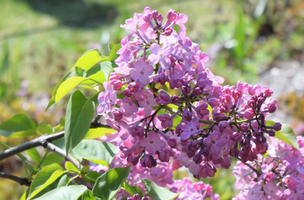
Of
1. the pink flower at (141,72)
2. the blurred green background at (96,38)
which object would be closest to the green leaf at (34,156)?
the pink flower at (141,72)

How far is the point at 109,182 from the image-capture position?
0.55 m

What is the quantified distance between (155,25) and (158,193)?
0.27m

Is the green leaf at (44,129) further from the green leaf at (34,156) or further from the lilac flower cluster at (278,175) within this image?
the lilac flower cluster at (278,175)

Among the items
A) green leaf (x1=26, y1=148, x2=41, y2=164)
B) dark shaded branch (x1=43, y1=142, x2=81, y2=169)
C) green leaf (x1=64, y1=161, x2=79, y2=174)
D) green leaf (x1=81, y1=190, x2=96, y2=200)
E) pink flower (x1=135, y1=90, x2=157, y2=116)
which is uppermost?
pink flower (x1=135, y1=90, x2=157, y2=116)

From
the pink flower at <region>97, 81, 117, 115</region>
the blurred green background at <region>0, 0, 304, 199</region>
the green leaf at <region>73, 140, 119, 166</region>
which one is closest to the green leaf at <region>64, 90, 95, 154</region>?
the pink flower at <region>97, 81, 117, 115</region>

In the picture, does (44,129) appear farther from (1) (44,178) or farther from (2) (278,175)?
(2) (278,175)

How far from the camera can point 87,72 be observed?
2.10ft

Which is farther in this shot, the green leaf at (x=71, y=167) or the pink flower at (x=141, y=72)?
the green leaf at (x=71, y=167)

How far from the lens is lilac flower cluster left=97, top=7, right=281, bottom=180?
516 mm

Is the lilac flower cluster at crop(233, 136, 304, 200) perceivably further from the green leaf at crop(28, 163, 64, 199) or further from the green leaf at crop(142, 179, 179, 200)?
the green leaf at crop(28, 163, 64, 199)

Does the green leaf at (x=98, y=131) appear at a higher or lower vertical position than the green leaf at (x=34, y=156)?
higher

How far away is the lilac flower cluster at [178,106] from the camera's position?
516mm

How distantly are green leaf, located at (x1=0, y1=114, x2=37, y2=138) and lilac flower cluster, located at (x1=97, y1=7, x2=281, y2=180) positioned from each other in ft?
1.04

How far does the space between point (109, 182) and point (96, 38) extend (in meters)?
4.15
